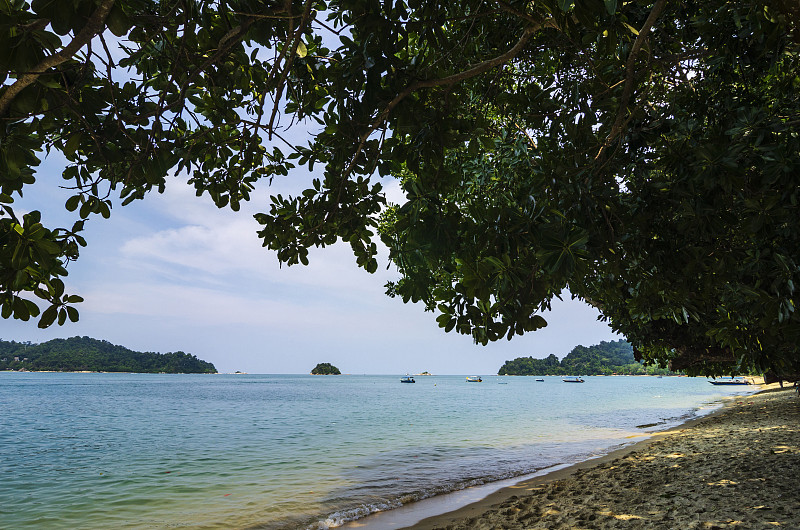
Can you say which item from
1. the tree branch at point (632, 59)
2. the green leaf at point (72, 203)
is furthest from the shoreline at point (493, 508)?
the green leaf at point (72, 203)

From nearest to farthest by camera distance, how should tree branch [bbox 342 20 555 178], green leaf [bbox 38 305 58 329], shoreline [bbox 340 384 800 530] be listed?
green leaf [bbox 38 305 58 329] → tree branch [bbox 342 20 555 178] → shoreline [bbox 340 384 800 530]

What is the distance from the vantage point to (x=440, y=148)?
359cm

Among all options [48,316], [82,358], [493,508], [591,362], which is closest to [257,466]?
[493,508]

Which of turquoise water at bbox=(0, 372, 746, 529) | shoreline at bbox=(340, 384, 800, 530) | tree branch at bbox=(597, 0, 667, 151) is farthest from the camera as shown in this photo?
turquoise water at bbox=(0, 372, 746, 529)

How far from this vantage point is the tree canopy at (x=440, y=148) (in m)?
2.47

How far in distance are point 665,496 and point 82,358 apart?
148m

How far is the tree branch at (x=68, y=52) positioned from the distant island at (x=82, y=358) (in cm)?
14754

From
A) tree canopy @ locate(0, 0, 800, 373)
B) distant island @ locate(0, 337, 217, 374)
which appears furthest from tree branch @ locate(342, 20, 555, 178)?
distant island @ locate(0, 337, 217, 374)

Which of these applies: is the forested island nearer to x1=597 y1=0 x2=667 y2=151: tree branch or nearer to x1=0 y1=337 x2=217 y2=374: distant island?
x1=0 y1=337 x2=217 y2=374: distant island

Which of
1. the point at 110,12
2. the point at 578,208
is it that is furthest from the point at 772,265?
the point at 110,12

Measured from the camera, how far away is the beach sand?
16.7 ft

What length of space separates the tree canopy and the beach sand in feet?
6.43

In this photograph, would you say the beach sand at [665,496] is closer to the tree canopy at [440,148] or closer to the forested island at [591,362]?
the tree canopy at [440,148]

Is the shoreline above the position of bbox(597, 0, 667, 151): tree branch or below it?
below
